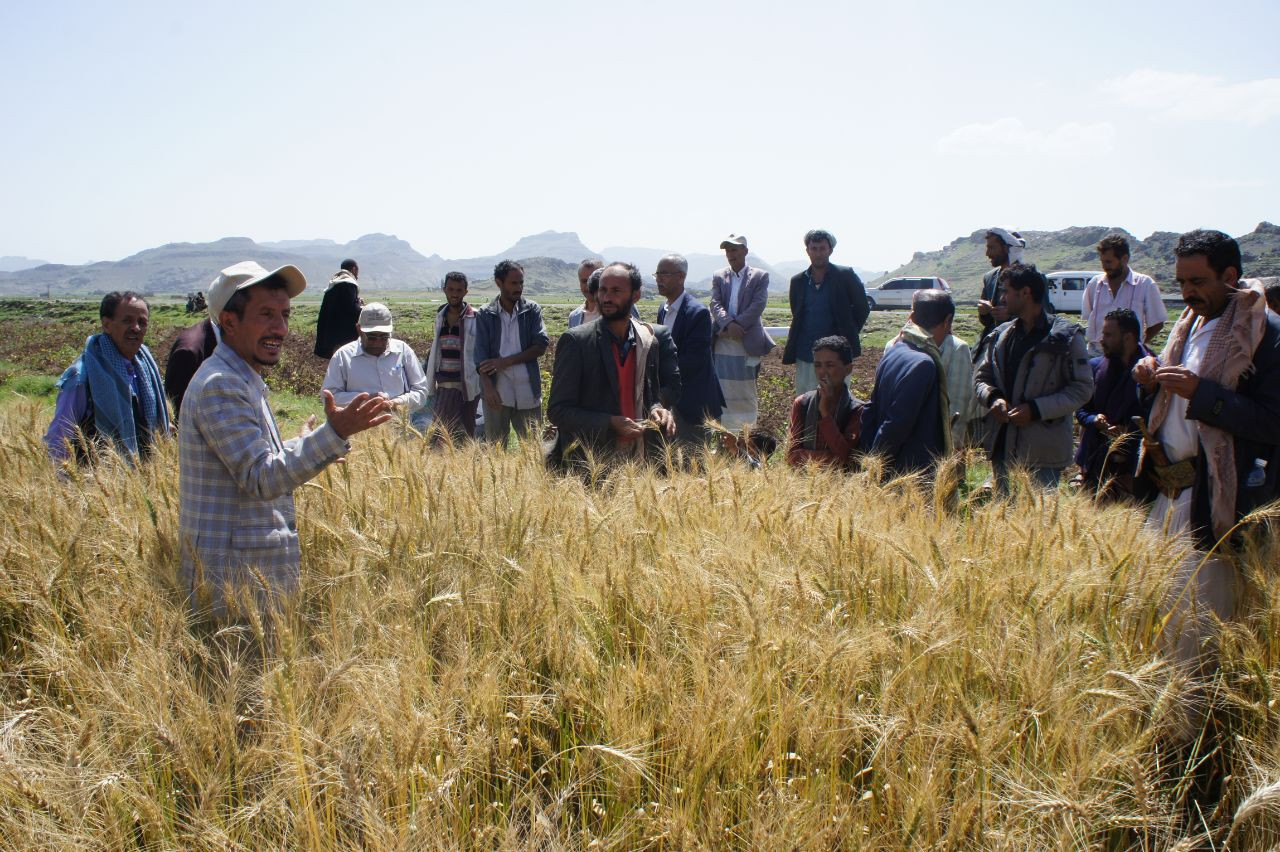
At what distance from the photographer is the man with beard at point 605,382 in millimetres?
5125

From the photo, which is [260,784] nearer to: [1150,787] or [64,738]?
[64,738]

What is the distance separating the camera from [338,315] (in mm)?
8086

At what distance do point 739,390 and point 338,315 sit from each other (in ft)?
12.9

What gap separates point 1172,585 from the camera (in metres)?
2.91

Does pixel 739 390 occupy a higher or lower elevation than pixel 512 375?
lower

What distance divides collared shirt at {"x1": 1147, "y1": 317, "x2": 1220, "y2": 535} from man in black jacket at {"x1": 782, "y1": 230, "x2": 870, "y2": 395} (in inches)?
182

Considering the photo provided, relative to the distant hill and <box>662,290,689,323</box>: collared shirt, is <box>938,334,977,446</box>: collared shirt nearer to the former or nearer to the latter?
<box>662,290,689,323</box>: collared shirt

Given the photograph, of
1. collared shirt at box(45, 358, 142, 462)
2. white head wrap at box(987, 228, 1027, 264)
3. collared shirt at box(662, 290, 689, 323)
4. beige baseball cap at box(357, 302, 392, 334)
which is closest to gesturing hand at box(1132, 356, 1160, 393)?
collared shirt at box(662, 290, 689, 323)

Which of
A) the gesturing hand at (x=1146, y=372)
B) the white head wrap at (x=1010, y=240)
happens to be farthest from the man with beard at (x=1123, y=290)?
the gesturing hand at (x=1146, y=372)

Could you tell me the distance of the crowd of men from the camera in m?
2.88

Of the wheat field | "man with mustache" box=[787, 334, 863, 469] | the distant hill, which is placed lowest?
the wheat field

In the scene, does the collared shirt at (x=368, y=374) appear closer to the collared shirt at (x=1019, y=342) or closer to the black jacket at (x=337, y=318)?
the black jacket at (x=337, y=318)

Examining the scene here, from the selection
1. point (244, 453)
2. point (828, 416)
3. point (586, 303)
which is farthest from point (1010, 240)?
point (244, 453)

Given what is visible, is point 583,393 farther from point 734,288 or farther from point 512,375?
point 734,288
